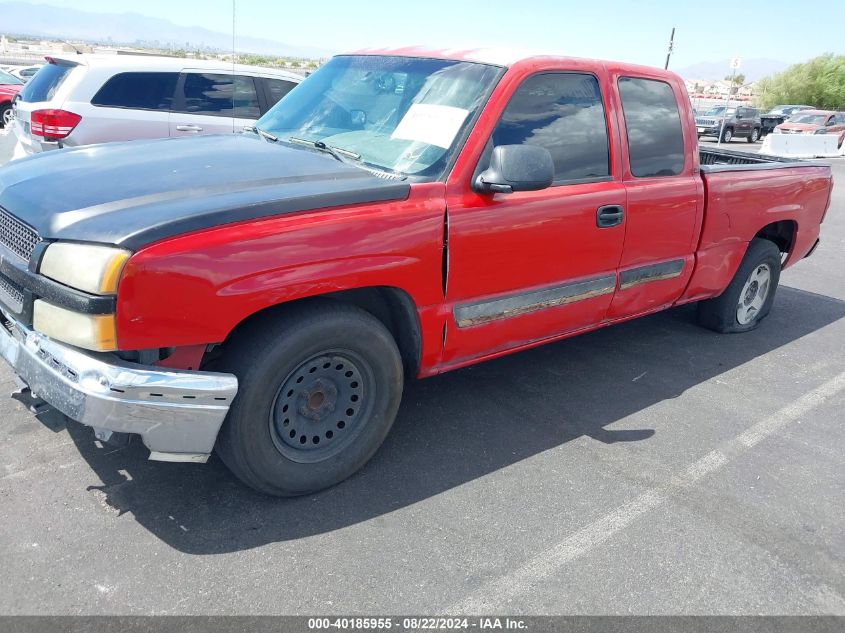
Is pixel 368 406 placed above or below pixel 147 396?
below

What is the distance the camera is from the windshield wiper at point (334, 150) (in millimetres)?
3357

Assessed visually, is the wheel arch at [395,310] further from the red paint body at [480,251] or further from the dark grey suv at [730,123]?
the dark grey suv at [730,123]

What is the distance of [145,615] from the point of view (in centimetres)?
236

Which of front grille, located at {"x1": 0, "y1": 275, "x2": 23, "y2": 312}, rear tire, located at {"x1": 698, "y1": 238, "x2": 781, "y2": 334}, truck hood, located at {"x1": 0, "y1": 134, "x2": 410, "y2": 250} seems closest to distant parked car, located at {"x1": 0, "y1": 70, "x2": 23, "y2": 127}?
truck hood, located at {"x1": 0, "y1": 134, "x2": 410, "y2": 250}

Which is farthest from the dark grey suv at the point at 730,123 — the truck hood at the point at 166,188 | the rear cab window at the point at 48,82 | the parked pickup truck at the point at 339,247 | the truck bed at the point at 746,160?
the truck hood at the point at 166,188

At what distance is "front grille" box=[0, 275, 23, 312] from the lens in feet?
8.86

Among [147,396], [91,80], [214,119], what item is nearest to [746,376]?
[147,396]

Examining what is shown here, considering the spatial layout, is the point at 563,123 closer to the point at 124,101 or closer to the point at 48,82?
the point at 124,101

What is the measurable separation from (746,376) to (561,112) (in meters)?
2.36

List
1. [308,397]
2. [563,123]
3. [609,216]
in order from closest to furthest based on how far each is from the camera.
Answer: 1. [308,397]
2. [563,123]
3. [609,216]

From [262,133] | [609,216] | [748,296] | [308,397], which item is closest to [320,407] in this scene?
[308,397]

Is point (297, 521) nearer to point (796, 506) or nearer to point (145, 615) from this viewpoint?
point (145, 615)

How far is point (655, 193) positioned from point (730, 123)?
25.6 meters

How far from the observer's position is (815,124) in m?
26.6
